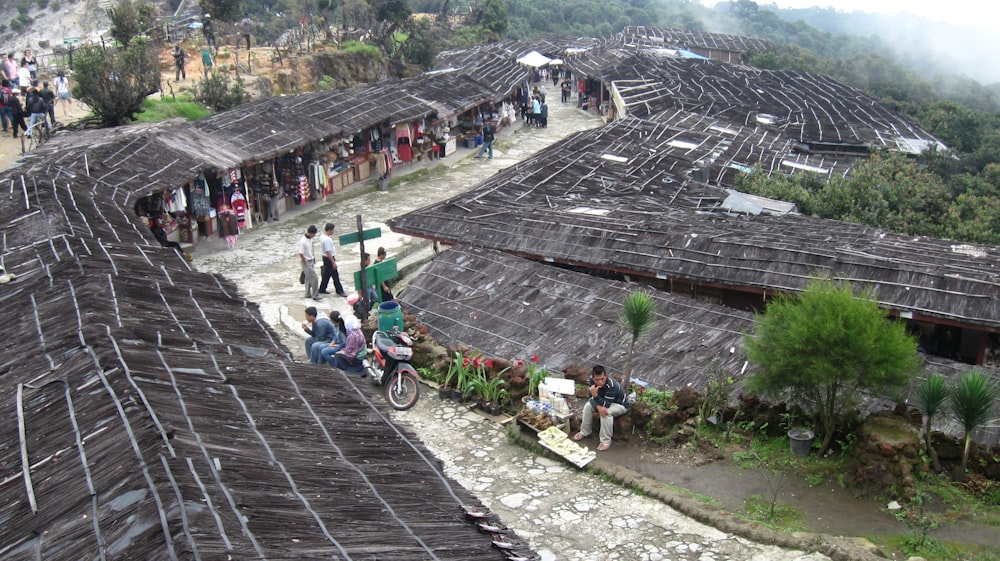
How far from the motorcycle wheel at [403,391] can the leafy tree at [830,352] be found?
4477 millimetres

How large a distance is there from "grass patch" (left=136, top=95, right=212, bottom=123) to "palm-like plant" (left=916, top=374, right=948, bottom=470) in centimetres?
2017

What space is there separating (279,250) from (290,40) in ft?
71.0

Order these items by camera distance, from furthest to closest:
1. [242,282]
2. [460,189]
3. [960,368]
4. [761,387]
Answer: [460,189] < [242,282] < [960,368] < [761,387]

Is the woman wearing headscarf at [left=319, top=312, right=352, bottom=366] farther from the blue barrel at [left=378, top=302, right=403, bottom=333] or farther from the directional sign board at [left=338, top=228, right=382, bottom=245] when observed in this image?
the directional sign board at [left=338, top=228, right=382, bottom=245]

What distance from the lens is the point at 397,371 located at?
1177cm

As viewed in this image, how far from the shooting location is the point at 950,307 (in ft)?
38.2

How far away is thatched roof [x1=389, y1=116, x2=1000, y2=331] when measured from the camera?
39.7ft

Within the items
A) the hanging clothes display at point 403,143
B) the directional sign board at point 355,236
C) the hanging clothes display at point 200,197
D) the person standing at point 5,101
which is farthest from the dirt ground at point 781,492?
the hanging clothes display at point 403,143

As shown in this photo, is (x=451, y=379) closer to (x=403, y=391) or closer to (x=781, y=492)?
(x=403, y=391)

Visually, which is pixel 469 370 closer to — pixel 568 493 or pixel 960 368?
pixel 568 493

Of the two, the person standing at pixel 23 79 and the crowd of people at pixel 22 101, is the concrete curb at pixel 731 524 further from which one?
the person standing at pixel 23 79

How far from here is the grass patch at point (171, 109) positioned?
78.5 ft

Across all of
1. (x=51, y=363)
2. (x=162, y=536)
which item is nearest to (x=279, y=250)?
(x=51, y=363)

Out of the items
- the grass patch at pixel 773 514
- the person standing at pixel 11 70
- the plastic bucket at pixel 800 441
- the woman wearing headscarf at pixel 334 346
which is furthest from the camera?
the person standing at pixel 11 70
